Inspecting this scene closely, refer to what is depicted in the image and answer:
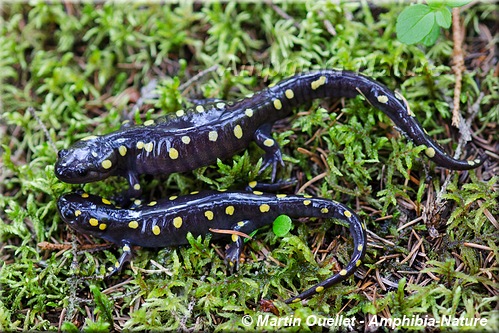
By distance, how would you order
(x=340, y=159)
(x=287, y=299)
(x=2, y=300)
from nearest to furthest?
(x=287, y=299) → (x=2, y=300) → (x=340, y=159)

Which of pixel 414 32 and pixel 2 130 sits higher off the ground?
pixel 414 32

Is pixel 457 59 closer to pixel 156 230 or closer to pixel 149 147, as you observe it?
pixel 149 147

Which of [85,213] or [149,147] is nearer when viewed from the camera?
[85,213]

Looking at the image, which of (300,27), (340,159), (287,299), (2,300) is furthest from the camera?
(300,27)

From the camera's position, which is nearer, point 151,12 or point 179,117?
point 179,117

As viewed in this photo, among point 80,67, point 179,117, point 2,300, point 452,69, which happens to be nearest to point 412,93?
point 452,69

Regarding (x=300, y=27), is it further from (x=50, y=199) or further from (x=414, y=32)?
(x=50, y=199)

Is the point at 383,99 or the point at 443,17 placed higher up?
the point at 443,17

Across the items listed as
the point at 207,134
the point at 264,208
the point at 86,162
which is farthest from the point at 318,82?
the point at 86,162
